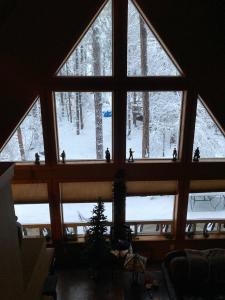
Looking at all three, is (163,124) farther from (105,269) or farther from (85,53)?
(105,269)

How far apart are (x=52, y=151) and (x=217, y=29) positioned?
457 cm

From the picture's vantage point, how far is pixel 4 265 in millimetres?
2838

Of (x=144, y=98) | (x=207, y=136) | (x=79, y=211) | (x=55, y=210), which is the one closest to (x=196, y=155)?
(x=207, y=136)

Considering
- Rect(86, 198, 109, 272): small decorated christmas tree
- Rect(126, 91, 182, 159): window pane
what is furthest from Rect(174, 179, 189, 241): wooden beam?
Rect(86, 198, 109, 272): small decorated christmas tree

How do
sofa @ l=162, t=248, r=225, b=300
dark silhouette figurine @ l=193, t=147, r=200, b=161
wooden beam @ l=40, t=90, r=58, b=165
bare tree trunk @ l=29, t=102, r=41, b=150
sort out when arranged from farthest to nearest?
dark silhouette figurine @ l=193, t=147, r=200, b=161, bare tree trunk @ l=29, t=102, r=41, b=150, wooden beam @ l=40, t=90, r=58, b=165, sofa @ l=162, t=248, r=225, b=300

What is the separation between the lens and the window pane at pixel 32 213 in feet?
24.1

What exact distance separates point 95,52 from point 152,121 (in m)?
2.03

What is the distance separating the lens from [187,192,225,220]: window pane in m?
7.56

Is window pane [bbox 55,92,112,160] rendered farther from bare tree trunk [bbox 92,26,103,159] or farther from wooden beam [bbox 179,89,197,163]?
wooden beam [bbox 179,89,197,163]

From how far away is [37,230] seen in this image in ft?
25.0

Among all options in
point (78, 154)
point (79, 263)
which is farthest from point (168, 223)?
point (78, 154)

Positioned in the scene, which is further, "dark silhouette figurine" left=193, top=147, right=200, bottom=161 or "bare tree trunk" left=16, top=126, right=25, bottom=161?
"dark silhouette figurine" left=193, top=147, right=200, bottom=161

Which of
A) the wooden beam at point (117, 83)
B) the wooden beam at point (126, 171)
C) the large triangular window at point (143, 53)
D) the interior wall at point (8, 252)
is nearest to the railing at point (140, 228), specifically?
the wooden beam at point (126, 171)

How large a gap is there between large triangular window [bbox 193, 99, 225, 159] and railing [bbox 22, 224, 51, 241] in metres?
4.29
